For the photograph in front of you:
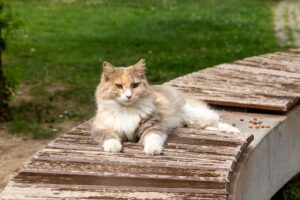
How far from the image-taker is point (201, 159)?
471 centimetres

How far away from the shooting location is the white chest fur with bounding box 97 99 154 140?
4996 millimetres

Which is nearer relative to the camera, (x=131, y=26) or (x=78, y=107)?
(x=78, y=107)

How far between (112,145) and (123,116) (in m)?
0.35

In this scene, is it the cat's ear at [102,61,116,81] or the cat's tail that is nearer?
the cat's ear at [102,61,116,81]

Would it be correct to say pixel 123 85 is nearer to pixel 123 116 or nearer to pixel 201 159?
pixel 123 116

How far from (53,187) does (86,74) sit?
7.08m

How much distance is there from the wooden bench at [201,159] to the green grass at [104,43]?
2789 millimetres

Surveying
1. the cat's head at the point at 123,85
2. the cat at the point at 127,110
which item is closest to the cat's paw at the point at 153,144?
the cat at the point at 127,110

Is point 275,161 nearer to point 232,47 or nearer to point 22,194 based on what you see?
point 22,194

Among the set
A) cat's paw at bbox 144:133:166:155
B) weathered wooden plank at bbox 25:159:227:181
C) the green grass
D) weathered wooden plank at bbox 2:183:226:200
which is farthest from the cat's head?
the green grass

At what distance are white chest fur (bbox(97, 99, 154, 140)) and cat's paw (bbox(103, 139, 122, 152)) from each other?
0.65 ft

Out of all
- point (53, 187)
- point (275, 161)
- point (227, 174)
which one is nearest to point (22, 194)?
point (53, 187)

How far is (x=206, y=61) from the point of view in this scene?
Result: 1205cm

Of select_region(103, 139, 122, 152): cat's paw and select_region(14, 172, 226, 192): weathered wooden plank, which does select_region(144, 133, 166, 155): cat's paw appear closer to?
select_region(103, 139, 122, 152): cat's paw
